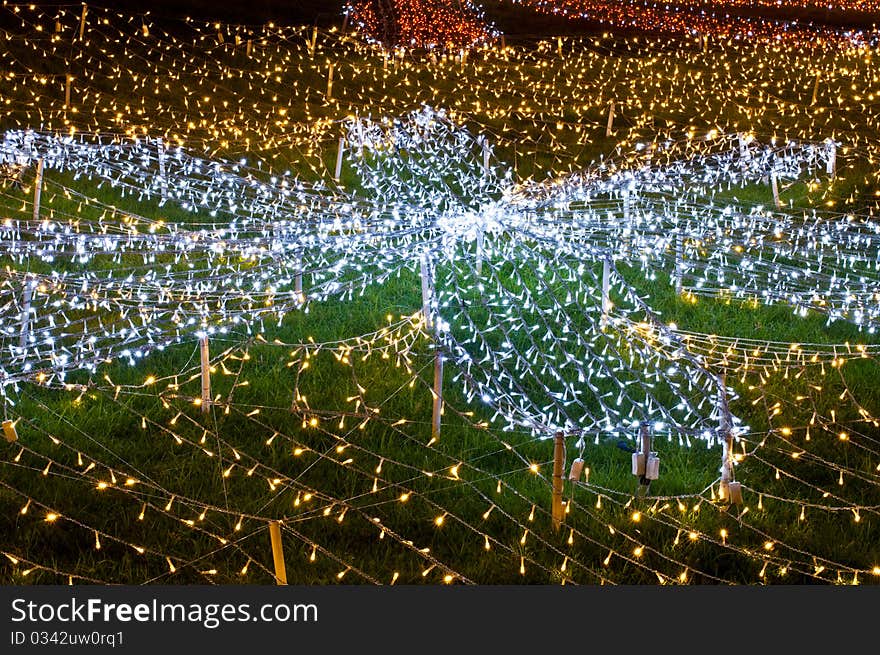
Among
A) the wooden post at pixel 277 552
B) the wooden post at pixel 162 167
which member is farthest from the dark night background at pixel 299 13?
the wooden post at pixel 277 552

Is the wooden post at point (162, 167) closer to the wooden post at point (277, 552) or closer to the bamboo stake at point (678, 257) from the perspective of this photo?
the bamboo stake at point (678, 257)

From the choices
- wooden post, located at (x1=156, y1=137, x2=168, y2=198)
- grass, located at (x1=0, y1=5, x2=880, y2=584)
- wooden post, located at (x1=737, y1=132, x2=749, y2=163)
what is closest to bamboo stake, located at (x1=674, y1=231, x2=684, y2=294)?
grass, located at (x1=0, y1=5, x2=880, y2=584)

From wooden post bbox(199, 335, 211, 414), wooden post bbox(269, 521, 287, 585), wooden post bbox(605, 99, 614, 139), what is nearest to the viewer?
wooden post bbox(269, 521, 287, 585)

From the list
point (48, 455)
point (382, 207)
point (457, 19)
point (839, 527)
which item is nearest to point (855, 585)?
point (839, 527)

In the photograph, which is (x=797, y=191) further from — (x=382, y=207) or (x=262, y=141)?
(x=262, y=141)

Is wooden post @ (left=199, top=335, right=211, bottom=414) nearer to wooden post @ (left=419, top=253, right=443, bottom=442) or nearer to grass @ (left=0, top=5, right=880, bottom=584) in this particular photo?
grass @ (left=0, top=5, right=880, bottom=584)
